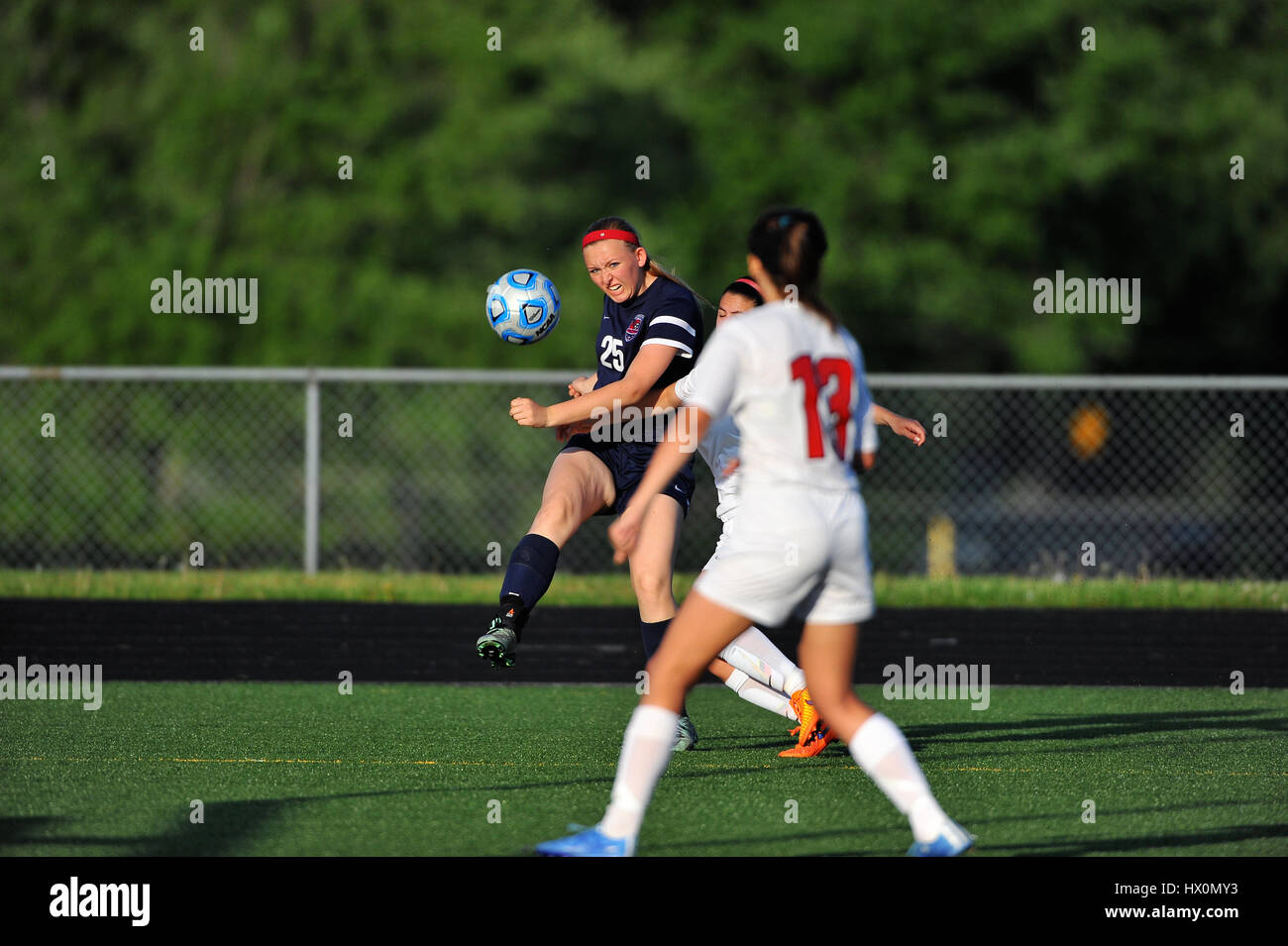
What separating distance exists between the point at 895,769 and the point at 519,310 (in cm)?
381

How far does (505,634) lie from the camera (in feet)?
22.1

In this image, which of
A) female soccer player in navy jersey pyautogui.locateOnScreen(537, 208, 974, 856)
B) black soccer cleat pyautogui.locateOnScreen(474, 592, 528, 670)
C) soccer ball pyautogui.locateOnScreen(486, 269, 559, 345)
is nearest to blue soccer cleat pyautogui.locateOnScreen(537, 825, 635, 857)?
female soccer player in navy jersey pyautogui.locateOnScreen(537, 208, 974, 856)

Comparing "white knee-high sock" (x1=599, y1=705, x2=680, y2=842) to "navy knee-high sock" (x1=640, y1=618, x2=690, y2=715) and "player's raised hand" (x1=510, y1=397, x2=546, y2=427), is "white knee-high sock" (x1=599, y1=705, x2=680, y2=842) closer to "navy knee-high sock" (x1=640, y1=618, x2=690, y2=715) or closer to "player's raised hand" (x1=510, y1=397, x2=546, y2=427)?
"player's raised hand" (x1=510, y1=397, x2=546, y2=427)

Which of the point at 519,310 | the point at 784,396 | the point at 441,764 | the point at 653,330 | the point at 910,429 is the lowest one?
the point at 441,764

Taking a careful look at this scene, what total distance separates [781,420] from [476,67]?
20.9 m

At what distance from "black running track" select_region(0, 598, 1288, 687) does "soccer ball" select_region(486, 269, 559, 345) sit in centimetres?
304

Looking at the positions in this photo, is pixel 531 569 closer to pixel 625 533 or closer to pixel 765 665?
pixel 765 665

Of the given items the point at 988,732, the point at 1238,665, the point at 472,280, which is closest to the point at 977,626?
the point at 1238,665

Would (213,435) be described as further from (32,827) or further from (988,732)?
(32,827)

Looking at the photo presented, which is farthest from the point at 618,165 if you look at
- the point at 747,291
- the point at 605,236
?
the point at 605,236

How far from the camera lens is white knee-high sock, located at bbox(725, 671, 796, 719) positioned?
727cm

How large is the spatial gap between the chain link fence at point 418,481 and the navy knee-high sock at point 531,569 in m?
9.05

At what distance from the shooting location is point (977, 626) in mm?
13203

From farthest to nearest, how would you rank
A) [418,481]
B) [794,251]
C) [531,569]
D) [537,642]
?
[418,481] → [537,642] → [531,569] → [794,251]
